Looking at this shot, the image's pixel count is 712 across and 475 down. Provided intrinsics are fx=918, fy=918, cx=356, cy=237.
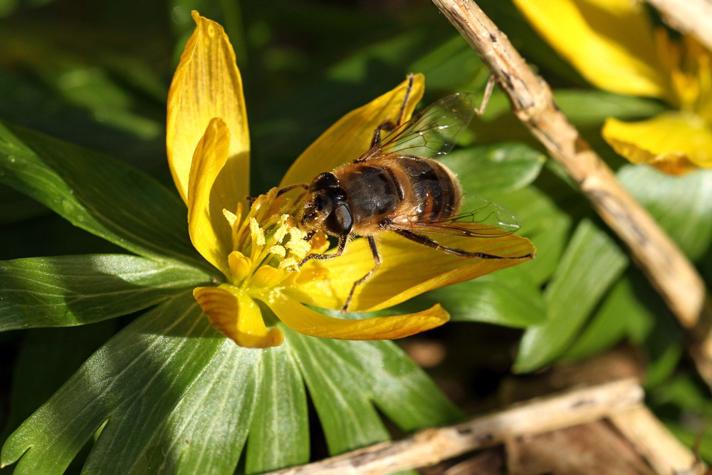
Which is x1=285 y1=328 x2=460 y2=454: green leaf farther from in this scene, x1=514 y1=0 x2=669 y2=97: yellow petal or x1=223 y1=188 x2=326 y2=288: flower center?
x1=514 y1=0 x2=669 y2=97: yellow petal

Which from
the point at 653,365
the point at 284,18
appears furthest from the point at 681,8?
the point at 284,18

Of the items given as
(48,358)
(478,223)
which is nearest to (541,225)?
(478,223)

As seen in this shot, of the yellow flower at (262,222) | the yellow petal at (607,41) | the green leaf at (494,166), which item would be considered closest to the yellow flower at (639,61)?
the yellow petal at (607,41)

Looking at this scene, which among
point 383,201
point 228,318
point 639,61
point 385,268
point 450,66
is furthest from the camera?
point 639,61

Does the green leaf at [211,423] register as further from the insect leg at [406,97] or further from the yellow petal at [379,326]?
the insect leg at [406,97]

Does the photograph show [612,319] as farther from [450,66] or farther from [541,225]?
[450,66]

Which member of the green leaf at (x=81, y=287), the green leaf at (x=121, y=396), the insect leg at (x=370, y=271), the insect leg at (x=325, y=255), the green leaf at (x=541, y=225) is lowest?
the green leaf at (x=541, y=225)

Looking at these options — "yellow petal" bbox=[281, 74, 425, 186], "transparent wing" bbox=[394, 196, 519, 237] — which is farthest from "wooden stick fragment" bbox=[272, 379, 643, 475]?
"yellow petal" bbox=[281, 74, 425, 186]

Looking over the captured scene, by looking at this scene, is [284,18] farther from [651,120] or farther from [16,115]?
[651,120]
